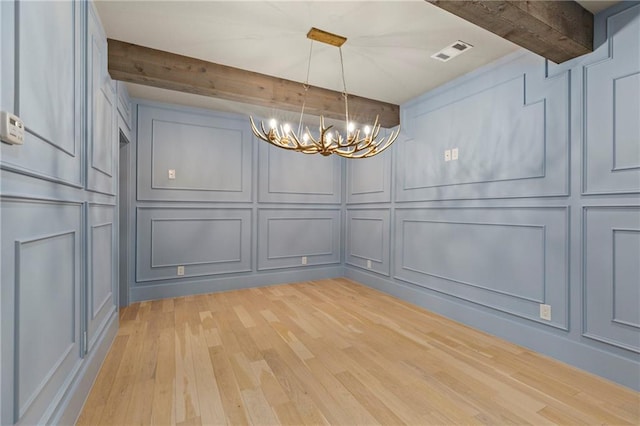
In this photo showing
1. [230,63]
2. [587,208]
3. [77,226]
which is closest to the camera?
[77,226]

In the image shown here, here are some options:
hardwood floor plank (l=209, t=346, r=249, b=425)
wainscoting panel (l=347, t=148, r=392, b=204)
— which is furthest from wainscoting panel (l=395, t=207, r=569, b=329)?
hardwood floor plank (l=209, t=346, r=249, b=425)

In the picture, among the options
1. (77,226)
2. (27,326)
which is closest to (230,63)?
(77,226)

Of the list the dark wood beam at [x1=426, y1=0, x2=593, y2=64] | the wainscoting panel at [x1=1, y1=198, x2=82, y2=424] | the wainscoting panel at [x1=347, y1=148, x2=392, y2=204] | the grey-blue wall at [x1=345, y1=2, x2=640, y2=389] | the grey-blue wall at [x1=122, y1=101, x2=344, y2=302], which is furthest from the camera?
the wainscoting panel at [x1=347, y1=148, x2=392, y2=204]

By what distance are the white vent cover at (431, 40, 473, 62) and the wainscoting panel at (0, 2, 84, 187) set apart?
2625mm

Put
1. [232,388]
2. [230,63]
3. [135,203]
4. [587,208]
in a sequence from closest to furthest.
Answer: [232,388] → [587,208] → [230,63] → [135,203]

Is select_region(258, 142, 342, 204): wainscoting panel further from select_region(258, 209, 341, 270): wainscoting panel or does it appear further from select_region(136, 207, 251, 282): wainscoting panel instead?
select_region(136, 207, 251, 282): wainscoting panel

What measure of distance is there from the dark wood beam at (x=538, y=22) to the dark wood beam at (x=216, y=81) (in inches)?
76.5

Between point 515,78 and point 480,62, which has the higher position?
point 480,62

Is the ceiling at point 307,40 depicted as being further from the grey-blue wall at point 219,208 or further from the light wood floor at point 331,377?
the light wood floor at point 331,377

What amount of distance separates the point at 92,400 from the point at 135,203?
8.24 ft

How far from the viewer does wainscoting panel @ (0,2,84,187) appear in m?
1.09

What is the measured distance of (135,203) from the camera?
3.74 meters

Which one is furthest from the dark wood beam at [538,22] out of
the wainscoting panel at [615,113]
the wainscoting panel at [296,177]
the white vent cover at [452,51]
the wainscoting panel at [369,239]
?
the wainscoting panel at [296,177]

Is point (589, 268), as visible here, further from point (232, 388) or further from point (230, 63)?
point (230, 63)
